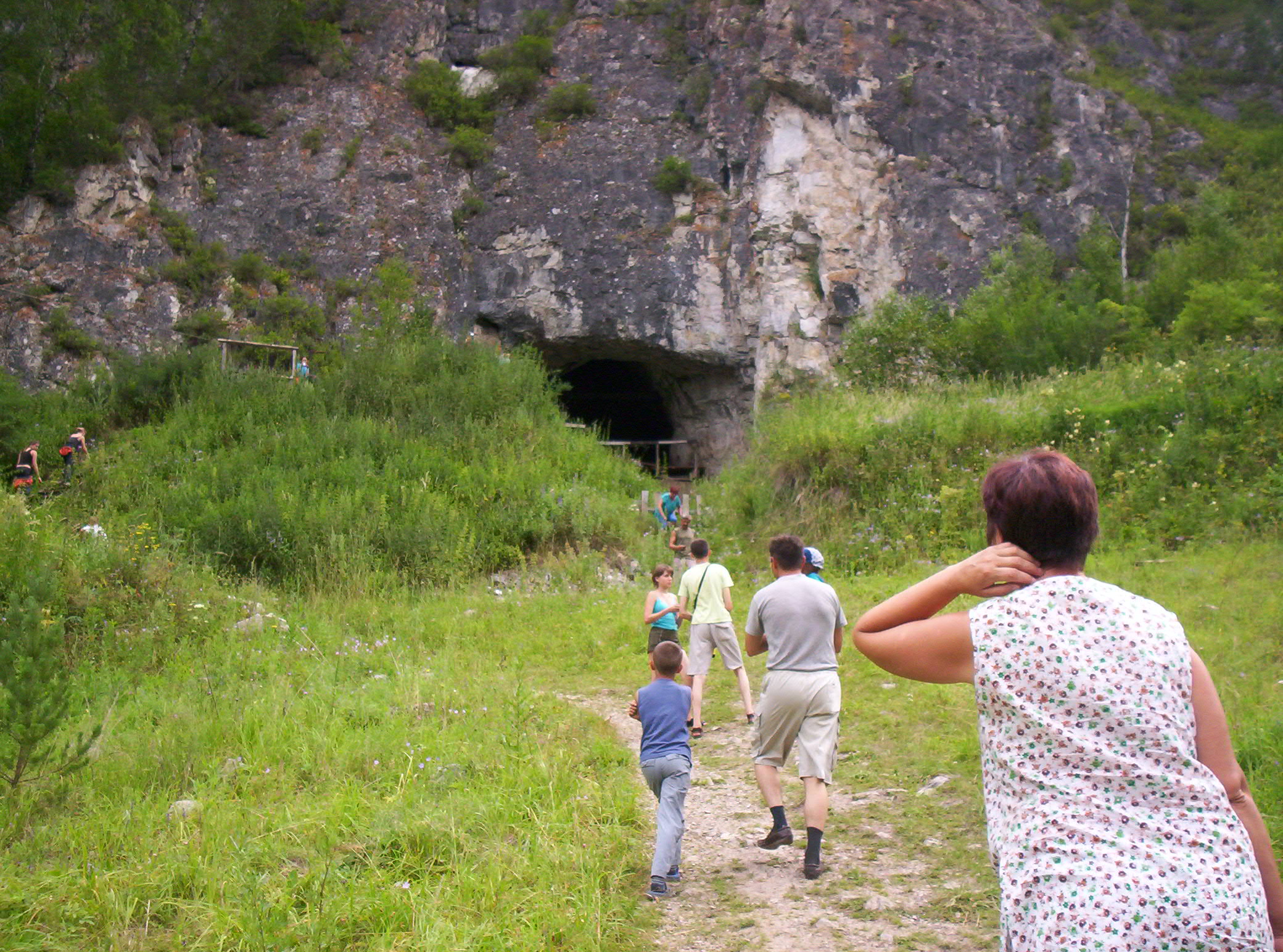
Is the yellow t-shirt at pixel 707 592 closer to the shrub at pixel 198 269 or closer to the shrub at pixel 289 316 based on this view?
the shrub at pixel 289 316

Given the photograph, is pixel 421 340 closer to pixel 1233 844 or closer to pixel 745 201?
pixel 745 201

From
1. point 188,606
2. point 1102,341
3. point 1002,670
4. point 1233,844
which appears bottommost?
point 188,606

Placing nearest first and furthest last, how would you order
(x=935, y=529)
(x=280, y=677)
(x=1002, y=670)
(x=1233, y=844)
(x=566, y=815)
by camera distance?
(x=1233, y=844)
(x=1002, y=670)
(x=566, y=815)
(x=280, y=677)
(x=935, y=529)

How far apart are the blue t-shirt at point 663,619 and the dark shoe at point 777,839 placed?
2.36 m

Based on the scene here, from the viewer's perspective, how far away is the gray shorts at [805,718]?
4508 mm

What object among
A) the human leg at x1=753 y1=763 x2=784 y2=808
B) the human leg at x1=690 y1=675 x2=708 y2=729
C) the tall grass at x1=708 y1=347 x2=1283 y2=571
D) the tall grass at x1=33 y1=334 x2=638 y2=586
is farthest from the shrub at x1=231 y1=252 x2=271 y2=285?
the human leg at x1=753 y1=763 x2=784 y2=808

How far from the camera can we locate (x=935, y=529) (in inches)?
501

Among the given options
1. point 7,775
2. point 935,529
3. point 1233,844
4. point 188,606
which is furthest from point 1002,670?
point 935,529

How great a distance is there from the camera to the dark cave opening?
25109mm

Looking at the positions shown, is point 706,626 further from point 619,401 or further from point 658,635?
point 619,401

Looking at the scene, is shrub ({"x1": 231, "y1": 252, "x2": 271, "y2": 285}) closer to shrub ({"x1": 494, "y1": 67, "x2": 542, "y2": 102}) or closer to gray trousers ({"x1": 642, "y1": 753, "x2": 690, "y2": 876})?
shrub ({"x1": 494, "y1": 67, "x2": 542, "y2": 102})

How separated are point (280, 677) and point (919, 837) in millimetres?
4484

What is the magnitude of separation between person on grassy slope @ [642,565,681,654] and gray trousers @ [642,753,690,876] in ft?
8.39

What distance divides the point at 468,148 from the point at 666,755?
2054cm
